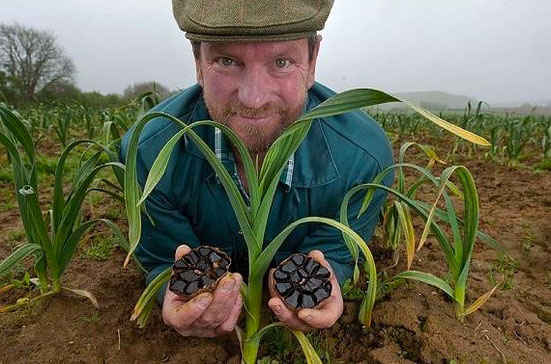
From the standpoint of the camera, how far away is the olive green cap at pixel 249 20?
92cm

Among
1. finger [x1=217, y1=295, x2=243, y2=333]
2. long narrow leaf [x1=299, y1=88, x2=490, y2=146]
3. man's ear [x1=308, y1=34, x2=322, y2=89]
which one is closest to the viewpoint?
long narrow leaf [x1=299, y1=88, x2=490, y2=146]

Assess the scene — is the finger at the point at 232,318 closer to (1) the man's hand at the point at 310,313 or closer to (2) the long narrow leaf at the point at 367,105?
(1) the man's hand at the point at 310,313

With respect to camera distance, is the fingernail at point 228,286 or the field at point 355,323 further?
the field at point 355,323

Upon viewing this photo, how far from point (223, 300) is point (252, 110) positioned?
438 millimetres

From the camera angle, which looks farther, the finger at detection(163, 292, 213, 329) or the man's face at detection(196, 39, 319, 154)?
the man's face at detection(196, 39, 319, 154)

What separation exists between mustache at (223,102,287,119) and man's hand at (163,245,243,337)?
34 centimetres

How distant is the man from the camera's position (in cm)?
92

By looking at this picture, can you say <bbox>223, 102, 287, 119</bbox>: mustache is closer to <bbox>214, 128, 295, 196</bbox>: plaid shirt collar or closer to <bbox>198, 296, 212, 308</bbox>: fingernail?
<bbox>214, 128, 295, 196</bbox>: plaid shirt collar

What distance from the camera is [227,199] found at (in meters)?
1.25

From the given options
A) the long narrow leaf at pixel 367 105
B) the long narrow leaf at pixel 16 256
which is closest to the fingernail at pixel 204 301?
the long narrow leaf at pixel 367 105

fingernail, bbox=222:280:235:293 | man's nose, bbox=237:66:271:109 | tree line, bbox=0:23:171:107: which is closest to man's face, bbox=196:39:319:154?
man's nose, bbox=237:66:271:109

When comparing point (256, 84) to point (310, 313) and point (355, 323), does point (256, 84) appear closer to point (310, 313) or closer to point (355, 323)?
point (310, 313)

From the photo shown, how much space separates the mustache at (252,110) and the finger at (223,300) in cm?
38

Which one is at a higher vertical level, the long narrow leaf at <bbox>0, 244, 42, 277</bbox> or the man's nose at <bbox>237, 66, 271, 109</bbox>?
the man's nose at <bbox>237, 66, 271, 109</bbox>
